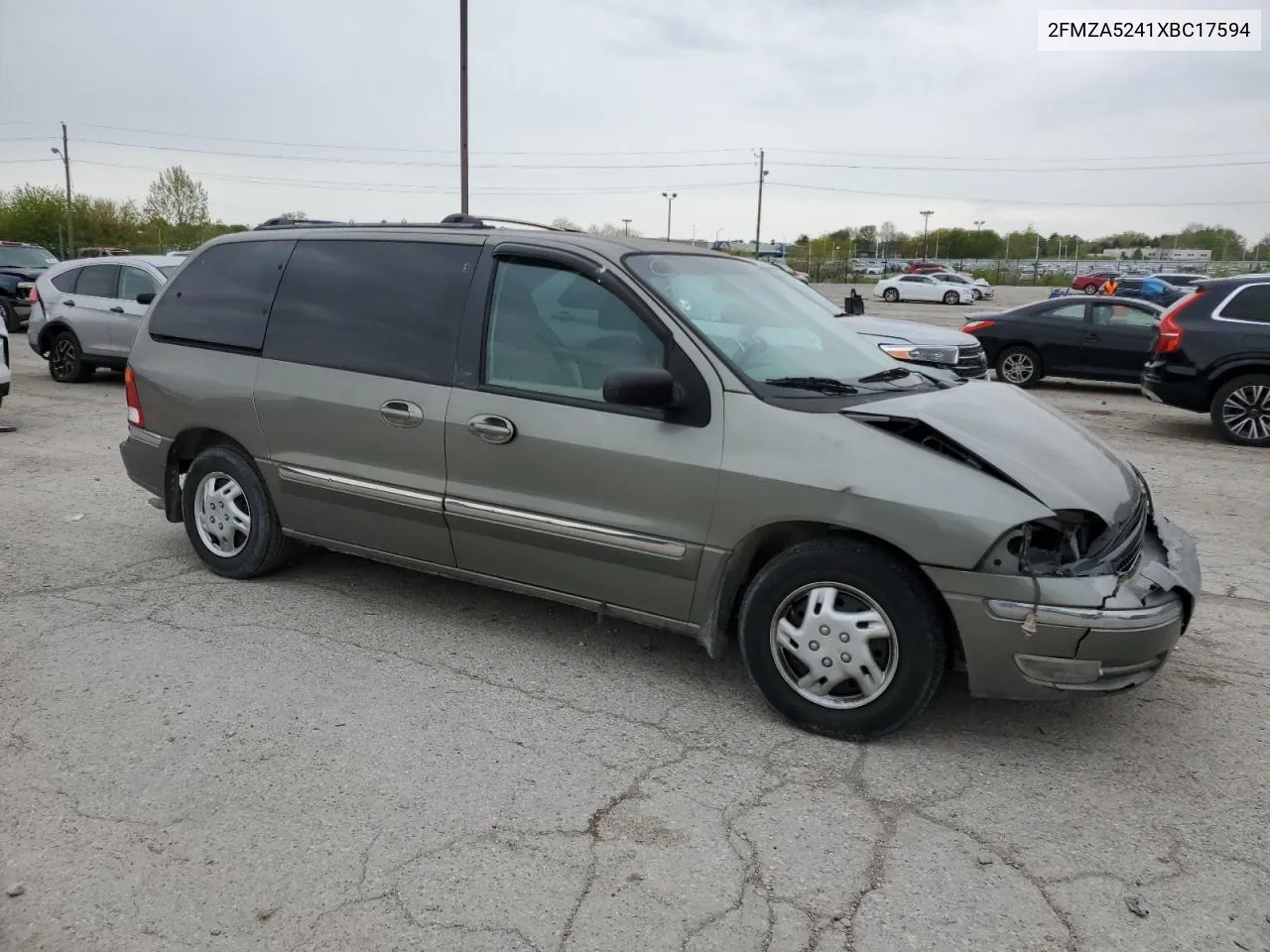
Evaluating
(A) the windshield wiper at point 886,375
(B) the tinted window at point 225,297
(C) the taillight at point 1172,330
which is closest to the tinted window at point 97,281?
(B) the tinted window at point 225,297

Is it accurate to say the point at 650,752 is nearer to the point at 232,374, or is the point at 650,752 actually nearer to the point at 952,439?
the point at 952,439

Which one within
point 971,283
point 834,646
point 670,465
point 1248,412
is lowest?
point 834,646

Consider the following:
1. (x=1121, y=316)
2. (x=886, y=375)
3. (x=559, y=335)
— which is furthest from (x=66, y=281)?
(x=1121, y=316)

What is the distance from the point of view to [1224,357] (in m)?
9.90

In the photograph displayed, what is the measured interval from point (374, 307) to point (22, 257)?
1996 centimetres

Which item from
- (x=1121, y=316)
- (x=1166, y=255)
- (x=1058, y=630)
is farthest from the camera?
(x=1166, y=255)

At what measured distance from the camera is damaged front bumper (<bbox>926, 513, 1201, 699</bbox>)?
3.18 m

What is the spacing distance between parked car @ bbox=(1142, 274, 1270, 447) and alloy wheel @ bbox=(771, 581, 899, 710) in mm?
8270

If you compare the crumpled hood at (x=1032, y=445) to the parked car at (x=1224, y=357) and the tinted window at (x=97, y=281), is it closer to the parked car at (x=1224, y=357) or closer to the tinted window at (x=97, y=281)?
the parked car at (x=1224, y=357)

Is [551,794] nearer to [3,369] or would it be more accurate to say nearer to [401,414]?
[401,414]

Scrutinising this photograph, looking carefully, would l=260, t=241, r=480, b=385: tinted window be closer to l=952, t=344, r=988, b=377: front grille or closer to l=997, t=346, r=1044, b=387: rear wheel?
l=952, t=344, r=988, b=377: front grille

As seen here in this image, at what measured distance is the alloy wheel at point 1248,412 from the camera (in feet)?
32.2

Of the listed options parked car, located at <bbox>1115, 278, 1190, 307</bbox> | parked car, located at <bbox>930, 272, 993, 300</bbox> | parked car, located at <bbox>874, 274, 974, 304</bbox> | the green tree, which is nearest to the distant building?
parked car, located at <bbox>930, 272, 993, 300</bbox>

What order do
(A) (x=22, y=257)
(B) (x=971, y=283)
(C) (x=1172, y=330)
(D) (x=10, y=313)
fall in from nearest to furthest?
1. (C) (x=1172, y=330)
2. (D) (x=10, y=313)
3. (A) (x=22, y=257)
4. (B) (x=971, y=283)
